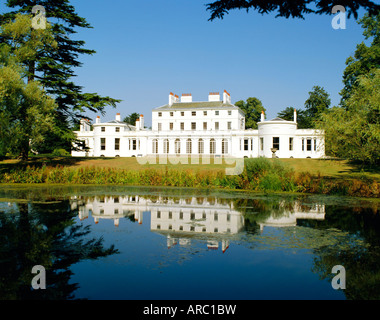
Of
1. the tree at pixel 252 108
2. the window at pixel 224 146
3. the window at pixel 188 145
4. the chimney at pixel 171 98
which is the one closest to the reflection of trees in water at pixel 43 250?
the window at pixel 224 146

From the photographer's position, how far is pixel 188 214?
34.9 ft

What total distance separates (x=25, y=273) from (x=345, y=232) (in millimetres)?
6929

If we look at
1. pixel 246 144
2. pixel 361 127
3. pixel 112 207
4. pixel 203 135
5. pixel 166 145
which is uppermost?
pixel 203 135

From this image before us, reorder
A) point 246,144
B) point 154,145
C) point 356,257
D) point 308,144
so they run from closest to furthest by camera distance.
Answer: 1. point 356,257
2. point 308,144
3. point 246,144
4. point 154,145

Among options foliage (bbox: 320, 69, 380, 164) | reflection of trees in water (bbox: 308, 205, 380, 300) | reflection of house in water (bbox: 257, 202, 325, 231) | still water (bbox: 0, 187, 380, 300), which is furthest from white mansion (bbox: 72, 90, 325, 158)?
reflection of trees in water (bbox: 308, 205, 380, 300)

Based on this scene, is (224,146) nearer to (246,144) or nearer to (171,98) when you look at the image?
(246,144)

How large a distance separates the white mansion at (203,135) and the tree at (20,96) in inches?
891

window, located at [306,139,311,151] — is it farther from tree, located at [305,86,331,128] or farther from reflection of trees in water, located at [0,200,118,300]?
reflection of trees in water, located at [0,200,118,300]

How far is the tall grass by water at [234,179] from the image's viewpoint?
16.7m

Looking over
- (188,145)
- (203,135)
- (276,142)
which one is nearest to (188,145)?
(188,145)

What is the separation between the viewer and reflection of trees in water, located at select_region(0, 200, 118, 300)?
4776 mm

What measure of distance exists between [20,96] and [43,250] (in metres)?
17.6

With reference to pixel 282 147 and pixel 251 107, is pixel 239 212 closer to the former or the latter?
pixel 282 147
